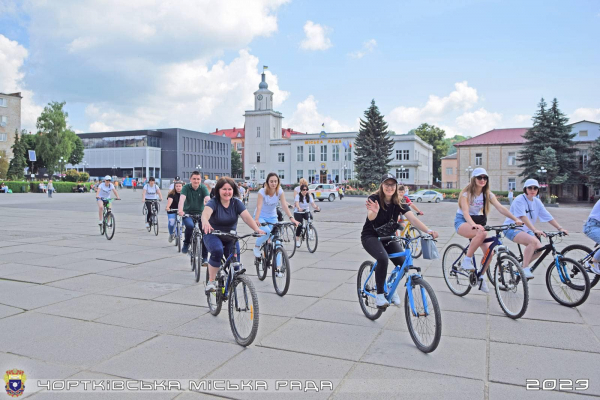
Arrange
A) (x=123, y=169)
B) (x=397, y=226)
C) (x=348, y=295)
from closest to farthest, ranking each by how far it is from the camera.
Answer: (x=397, y=226) < (x=348, y=295) < (x=123, y=169)

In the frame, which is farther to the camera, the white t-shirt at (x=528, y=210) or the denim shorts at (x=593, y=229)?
the white t-shirt at (x=528, y=210)

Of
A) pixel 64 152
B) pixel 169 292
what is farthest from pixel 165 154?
pixel 169 292

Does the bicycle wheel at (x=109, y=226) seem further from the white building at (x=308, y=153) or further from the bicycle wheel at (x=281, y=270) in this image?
the white building at (x=308, y=153)

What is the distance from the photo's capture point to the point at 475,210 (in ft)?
21.7

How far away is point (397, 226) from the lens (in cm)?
521

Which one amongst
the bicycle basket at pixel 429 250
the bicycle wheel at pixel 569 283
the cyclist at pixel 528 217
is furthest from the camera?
the cyclist at pixel 528 217

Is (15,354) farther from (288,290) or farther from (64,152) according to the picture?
(64,152)

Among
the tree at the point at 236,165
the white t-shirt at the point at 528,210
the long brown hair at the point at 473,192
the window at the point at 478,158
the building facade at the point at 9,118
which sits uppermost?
the building facade at the point at 9,118

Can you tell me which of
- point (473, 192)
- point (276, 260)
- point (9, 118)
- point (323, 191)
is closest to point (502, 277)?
point (473, 192)

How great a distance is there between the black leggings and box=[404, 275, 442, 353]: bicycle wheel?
42cm

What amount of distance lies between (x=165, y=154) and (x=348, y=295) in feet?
345

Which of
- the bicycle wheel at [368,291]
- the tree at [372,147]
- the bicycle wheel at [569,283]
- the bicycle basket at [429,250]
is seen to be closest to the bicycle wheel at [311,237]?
the bicycle wheel at [368,291]

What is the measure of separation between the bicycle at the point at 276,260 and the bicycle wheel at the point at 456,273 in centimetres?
242

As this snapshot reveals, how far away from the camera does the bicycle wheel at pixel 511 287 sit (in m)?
5.55
